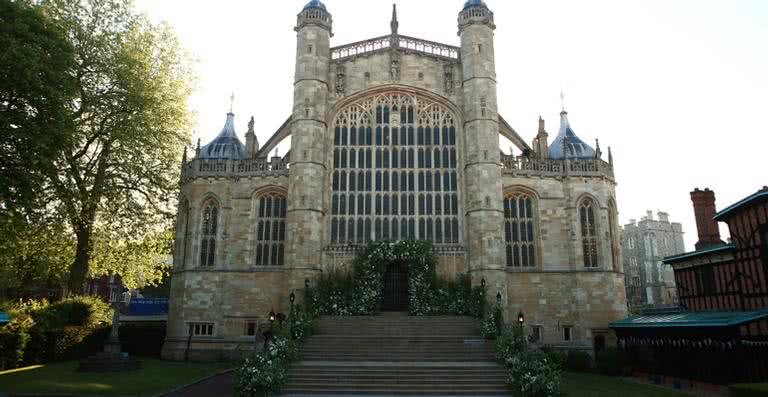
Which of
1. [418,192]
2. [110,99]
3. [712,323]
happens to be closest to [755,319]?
[712,323]

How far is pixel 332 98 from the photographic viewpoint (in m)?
29.6

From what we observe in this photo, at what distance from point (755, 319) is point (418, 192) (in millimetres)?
15452

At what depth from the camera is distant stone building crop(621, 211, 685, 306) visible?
68.2 m

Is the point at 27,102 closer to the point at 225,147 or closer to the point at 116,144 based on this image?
the point at 116,144

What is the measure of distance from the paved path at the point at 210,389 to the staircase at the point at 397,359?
7.25ft

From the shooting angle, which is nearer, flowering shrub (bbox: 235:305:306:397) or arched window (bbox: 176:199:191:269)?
flowering shrub (bbox: 235:305:306:397)

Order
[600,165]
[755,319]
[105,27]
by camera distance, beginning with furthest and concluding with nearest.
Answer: [600,165] < [105,27] < [755,319]

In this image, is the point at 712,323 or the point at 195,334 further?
the point at 195,334

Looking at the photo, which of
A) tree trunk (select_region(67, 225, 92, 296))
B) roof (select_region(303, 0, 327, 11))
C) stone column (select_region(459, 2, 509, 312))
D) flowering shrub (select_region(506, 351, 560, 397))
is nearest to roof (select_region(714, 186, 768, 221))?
stone column (select_region(459, 2, 509, 312))

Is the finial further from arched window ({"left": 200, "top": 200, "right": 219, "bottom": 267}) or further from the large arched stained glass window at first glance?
arched window ({"left": 200, "top": 200, "right": 219, "bottom": 267})

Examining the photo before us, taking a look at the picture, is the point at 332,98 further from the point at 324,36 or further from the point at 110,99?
the point at 110,99

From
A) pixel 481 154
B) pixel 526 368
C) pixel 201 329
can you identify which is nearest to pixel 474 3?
pixel 481 154

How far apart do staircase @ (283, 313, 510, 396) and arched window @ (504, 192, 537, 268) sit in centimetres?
577

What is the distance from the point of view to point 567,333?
2728 cm
